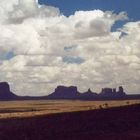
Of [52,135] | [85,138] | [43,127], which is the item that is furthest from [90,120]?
[85,138]

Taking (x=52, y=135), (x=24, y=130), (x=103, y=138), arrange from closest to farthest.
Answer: (x=103, y=138), (x=52, y=135), (x=24, y=130)

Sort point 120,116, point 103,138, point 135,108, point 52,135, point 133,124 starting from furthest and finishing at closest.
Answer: point 135,108
point 120,116
point 133,124
point 52,135
point 103,138

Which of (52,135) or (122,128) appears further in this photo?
(122,128)

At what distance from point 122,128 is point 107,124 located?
10.0ft

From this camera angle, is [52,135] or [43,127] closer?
[52,135]

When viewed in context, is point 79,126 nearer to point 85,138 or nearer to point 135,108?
point 85,138

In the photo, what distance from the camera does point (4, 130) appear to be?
47500 mm

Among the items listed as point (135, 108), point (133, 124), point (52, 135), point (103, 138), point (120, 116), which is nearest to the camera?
point (103, 138)

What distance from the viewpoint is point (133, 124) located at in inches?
1933

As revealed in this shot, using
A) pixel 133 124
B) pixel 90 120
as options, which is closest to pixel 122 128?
pixel 133 124

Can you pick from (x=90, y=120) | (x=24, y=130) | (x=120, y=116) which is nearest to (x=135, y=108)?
(x=120, y=116)

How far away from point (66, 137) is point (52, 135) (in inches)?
111

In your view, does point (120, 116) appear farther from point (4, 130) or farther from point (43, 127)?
point (4, 130)

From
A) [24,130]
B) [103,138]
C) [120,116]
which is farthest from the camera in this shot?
[120,116]
